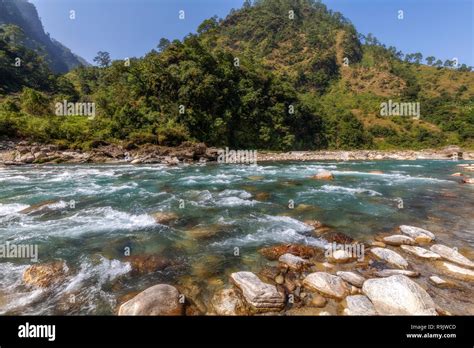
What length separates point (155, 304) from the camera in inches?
201

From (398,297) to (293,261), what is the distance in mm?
2513

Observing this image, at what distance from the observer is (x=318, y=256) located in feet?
24.9

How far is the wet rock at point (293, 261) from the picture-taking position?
694cm

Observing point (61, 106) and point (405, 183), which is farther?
point (61, 106)

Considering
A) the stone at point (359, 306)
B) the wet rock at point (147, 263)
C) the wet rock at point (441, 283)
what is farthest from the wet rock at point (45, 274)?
the wet rock at point (441, 283)

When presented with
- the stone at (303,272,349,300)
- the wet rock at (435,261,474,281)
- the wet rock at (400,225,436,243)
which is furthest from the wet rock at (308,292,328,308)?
the wet rock at (400,225,436,243)

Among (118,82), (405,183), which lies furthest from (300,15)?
(405,183)

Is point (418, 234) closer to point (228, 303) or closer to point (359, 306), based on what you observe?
point (359, 306)

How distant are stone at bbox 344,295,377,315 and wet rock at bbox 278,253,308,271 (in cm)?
154

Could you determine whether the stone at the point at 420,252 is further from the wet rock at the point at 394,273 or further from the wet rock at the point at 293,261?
the wet rock at the point at 293,261

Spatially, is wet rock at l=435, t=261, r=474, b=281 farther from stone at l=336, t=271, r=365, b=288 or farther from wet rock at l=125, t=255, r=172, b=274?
wet rock at l=125, t=255, r=172, b=274

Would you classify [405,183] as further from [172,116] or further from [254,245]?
[172,116]

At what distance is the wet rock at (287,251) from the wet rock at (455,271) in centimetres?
323
